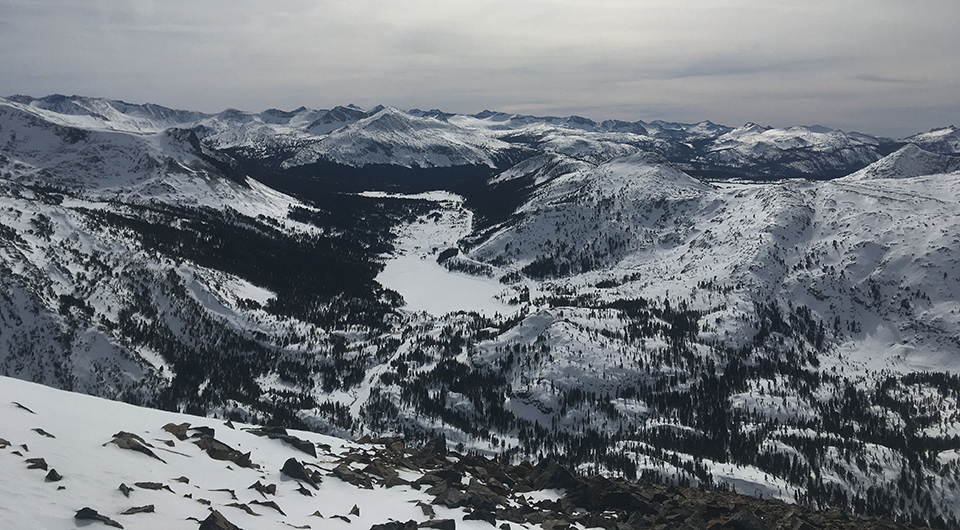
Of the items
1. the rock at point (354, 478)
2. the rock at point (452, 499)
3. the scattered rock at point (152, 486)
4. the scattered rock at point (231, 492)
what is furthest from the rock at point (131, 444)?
the rock at point (452, 499)

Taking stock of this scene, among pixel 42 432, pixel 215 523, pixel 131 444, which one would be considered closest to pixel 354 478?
pixel 131 444

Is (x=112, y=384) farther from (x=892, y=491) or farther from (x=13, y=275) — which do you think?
(x=892, y=491)

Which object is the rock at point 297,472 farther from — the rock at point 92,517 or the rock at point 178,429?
the rock at point 92,517

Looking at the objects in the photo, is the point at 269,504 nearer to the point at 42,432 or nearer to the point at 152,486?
the point at 152,486

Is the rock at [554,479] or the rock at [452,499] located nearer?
the rock at [452,499]

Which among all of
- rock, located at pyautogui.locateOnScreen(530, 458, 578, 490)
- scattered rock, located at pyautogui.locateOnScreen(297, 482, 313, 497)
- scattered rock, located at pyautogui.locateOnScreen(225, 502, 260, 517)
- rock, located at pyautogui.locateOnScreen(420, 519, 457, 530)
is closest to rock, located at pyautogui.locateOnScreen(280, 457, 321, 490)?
scattered rock, located at pyautogui.locateOnScreen(297, 482, 313, 497)

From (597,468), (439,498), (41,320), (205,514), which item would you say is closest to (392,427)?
(597,468)

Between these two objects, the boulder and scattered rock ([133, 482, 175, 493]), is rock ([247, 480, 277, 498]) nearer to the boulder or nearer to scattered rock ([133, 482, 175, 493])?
the boulder
